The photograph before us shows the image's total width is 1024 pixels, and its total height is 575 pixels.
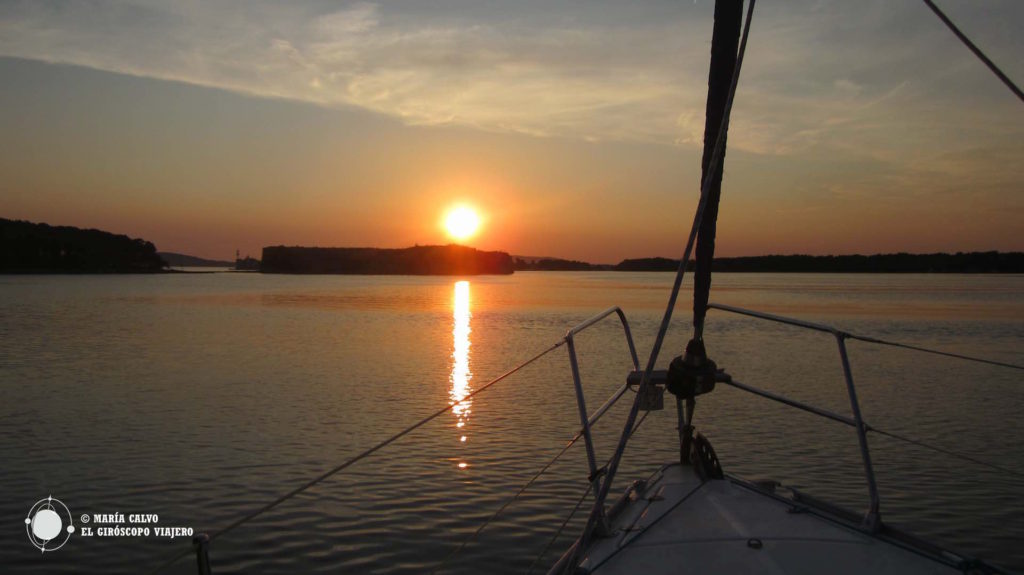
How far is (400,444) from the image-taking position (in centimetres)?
1512

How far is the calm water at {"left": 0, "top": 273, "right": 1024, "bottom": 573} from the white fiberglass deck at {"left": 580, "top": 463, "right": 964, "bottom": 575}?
307cm

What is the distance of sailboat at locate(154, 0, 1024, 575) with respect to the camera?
17.6ft

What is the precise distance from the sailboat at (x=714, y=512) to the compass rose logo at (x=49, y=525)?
5048mm

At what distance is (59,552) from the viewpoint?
9469 mm

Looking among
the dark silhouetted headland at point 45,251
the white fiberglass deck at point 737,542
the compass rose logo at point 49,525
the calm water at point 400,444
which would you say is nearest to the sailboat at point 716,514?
the white fiberglass deck at point 737,542

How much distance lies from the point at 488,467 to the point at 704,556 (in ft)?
27.1

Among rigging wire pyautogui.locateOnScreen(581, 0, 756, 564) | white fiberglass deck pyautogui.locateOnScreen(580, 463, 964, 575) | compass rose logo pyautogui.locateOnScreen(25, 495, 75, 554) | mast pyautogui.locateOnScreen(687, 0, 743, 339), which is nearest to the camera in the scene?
white fiberglass deck pyautogui.locateOnScreen(580, 463, 964, 575)

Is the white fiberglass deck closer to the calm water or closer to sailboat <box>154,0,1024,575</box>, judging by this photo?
sailboat <box>154,0,1024,575</box>

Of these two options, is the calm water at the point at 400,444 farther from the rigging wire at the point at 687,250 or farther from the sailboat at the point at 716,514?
the rigging wire at the point at 687,250

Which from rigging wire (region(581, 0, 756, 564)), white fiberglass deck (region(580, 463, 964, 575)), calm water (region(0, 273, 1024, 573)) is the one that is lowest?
calm water (region(0, 273, 1024, 573))

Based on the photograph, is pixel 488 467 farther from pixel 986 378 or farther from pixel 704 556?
pixel 986 378

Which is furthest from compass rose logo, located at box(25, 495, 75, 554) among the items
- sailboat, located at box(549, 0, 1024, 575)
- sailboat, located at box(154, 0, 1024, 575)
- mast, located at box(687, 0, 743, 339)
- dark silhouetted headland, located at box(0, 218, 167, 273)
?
dark silhouetted headland, located at box(0, 218, 167, 273)

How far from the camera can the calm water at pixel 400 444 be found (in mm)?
9828

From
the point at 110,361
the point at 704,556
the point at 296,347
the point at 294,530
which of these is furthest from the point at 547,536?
the point at 296,347
